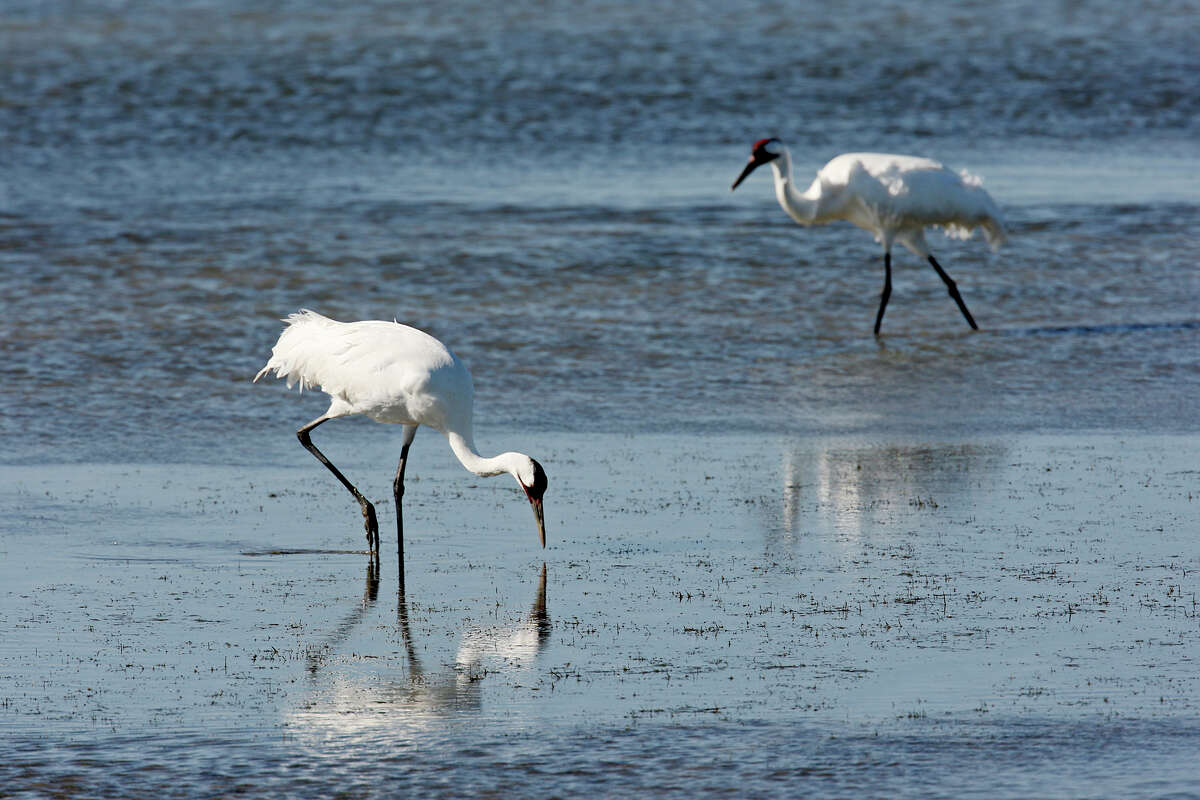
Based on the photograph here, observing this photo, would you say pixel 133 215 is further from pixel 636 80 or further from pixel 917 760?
pixel 917 760

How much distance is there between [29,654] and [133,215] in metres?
11.5

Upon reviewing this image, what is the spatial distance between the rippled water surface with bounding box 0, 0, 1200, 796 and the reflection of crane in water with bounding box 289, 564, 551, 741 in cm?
3

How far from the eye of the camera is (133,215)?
56.8ft

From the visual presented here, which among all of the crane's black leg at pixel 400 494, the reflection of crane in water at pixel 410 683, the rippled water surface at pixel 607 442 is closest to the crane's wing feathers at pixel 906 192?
the rippled water surface at pixel 607 442

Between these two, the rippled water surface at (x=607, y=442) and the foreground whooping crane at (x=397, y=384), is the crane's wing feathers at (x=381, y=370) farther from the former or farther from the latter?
the rippled water surface at (x=607, y=442)

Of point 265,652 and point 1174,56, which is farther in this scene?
point 1174,56

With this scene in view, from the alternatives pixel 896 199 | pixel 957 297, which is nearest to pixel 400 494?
pixel 957 297

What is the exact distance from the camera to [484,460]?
8164 millimetres

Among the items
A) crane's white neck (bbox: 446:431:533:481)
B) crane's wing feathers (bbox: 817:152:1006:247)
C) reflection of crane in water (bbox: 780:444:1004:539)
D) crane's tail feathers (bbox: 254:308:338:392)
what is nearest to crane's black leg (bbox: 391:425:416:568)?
crane's white neck (bbox: 446:431:533:481)

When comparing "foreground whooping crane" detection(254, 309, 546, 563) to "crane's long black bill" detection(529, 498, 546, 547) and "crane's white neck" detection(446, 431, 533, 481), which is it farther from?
"crane's long black bill" detection(529, 498, 546, 547)

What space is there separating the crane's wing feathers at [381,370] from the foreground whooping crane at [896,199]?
628 centimetres

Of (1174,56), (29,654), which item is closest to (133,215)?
(29,654)

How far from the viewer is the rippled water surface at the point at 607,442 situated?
5.66 metres

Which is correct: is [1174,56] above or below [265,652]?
above
